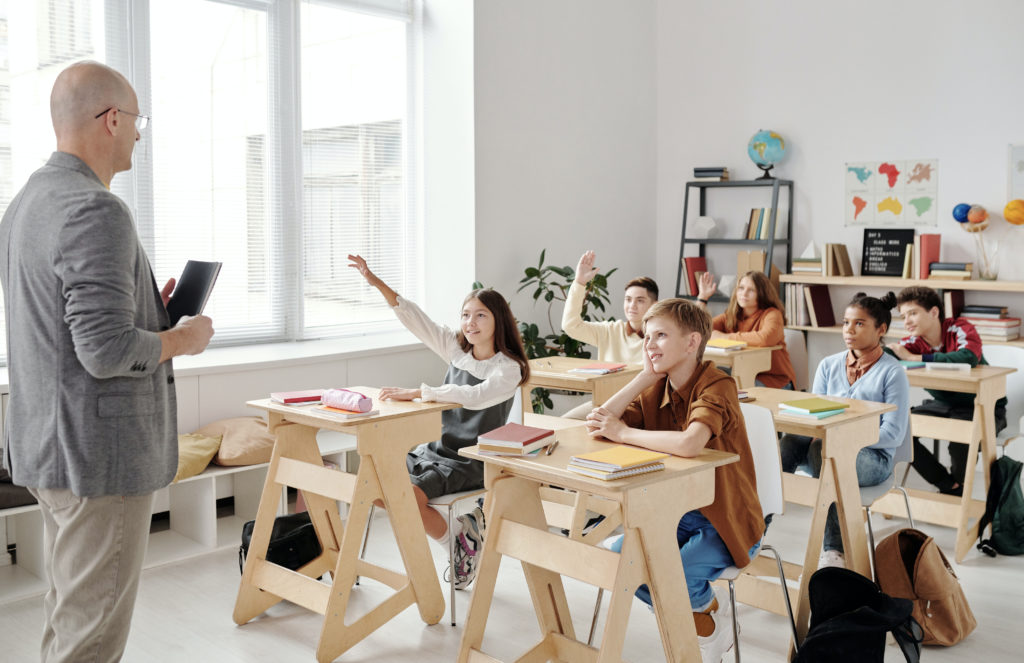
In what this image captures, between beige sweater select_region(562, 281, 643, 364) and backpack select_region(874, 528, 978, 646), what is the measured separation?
1.75 m

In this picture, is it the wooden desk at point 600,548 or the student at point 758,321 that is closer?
the wooden desk at point 600,548

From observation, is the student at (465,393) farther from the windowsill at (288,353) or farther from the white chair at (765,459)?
the windowsill at (288,353)

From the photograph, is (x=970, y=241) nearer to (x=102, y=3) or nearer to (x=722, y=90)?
(x=722, y=90)

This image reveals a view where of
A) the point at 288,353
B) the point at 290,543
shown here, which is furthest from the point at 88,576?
the point at 288,353

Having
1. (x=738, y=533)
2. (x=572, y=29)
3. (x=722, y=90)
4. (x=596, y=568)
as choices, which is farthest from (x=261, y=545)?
(x=722, y=90)

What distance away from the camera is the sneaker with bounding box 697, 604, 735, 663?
250 centimetres

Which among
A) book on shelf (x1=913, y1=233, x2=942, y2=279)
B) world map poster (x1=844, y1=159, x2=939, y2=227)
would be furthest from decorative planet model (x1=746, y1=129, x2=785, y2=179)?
book on shelf (x1=913, y1=233, x2=942, y2=279)

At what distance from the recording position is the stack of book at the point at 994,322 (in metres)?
4.93

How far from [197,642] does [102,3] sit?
2982mm

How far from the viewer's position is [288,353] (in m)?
4.71

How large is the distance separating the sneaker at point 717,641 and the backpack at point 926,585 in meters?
0.72

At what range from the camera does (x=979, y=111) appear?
516 cm

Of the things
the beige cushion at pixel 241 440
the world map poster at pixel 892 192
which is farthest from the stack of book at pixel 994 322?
the beige cushion at pixel 241 440

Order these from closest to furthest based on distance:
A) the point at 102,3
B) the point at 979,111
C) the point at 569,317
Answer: the point at 102,3
the point at 569,317
the point at 979,111
